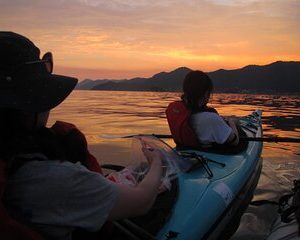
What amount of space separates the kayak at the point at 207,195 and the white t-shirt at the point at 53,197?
117 cm

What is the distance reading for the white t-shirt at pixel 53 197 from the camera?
5.77ft

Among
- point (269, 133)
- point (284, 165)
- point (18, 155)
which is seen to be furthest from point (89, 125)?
point (18, 155)

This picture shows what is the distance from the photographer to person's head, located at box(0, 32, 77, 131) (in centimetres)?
170

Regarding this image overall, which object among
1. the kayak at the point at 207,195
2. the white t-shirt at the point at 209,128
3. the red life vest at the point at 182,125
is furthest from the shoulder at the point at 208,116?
the kayak at the point at 207,195

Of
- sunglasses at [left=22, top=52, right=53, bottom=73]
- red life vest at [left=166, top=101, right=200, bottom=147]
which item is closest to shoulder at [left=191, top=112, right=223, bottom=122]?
red life vest at [left=166, top=101, right=200, bottom=147]

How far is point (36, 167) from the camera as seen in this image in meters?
1.78

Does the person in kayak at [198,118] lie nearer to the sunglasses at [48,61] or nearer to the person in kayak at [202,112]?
the person in kayak at [202,112]

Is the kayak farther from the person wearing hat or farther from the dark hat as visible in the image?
the dark hat

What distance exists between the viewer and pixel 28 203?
1.77 m

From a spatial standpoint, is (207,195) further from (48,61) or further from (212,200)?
(48,61)

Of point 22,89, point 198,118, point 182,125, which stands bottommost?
point 182,125

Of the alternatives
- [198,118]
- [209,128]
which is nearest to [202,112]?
[198,118]

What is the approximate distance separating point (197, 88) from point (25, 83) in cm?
378

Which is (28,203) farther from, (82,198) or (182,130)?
(182,130)
